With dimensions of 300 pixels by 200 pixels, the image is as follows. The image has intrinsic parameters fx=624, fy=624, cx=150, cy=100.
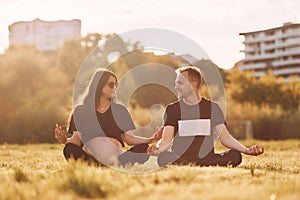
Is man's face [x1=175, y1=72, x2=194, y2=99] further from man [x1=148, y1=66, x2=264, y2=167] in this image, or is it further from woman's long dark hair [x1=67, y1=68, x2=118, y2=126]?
woman's long dark hair [x1=67, y1=68, x2=118, y2=126]

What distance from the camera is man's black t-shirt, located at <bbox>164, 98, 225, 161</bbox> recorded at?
307 inches

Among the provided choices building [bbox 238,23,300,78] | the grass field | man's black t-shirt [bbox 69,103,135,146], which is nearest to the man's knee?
man's black t-shirt [bbox 69,103,135,146]

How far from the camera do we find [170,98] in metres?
33.9

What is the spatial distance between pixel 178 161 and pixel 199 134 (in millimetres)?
483

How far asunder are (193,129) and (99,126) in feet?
3.94

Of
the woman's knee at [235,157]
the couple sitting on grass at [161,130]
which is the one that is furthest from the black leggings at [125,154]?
the woman's knee at [235,157]

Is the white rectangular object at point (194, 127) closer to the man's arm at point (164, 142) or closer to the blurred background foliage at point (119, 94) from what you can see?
the man's arm at point (164, 142)

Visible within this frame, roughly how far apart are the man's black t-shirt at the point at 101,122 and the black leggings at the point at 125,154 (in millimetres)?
176

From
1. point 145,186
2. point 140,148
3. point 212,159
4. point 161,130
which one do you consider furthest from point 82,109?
point 145,186

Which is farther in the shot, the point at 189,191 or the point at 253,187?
the point at 253,187

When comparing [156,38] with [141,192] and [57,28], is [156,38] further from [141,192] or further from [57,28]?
[57,28]

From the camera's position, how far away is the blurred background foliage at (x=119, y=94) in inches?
1125

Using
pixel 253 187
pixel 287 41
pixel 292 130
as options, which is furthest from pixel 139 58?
pixel 287 41

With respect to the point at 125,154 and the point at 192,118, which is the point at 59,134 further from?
the point at 192,118
